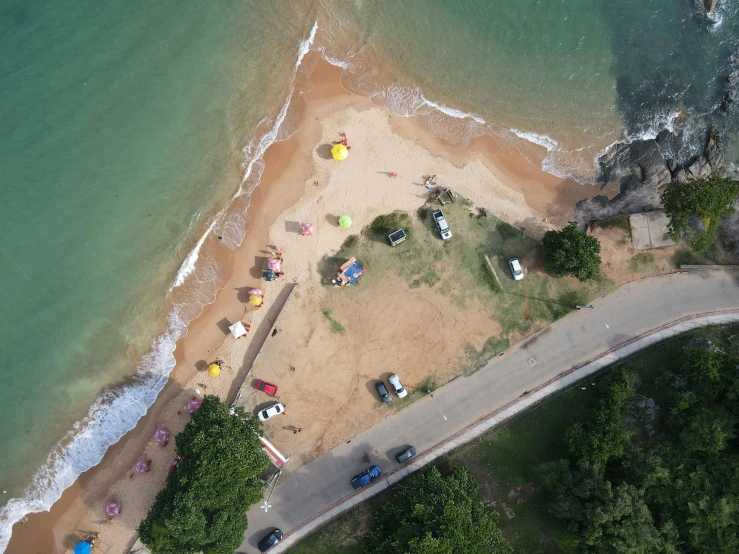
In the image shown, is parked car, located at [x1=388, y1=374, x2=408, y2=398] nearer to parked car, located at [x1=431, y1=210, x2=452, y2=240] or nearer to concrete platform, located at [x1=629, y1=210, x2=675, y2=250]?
parked car, located at [x1=431, y1=210, x2=452, y2=240]

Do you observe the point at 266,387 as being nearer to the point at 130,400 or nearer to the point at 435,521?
the point at 130,400

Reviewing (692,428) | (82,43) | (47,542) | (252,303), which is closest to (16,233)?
(82,43)

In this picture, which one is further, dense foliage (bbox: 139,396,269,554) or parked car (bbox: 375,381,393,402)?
parked car (bbox: 375,381,393,402)

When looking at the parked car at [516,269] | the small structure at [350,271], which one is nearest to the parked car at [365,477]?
the small structure at [350,271]

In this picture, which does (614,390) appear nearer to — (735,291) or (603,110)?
(735,291)

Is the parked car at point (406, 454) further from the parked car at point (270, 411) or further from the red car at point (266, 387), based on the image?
the red car at point (266, 387)

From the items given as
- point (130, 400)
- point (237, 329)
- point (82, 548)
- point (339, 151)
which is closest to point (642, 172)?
point (339, 151)

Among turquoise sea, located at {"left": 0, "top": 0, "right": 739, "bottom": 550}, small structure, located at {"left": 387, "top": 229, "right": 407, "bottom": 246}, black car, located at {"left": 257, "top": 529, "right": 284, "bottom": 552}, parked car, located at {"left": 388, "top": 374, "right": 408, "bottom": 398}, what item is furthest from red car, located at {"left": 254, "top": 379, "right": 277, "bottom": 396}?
small structure, located at {"left": 387, "top": 229, "right": 407, "bottom": 246}
